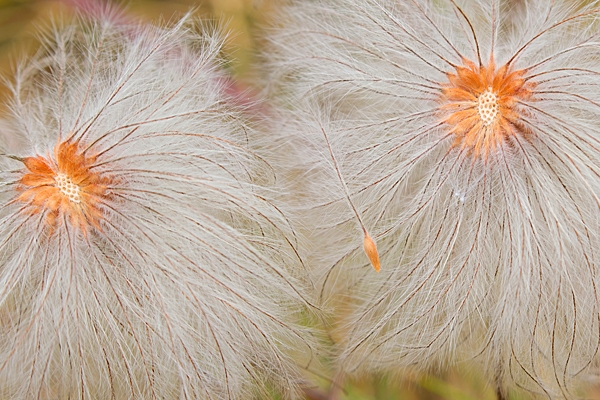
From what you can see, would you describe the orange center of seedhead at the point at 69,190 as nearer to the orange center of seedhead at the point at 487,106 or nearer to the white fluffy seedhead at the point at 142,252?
the white fluffy seedhead at the point at 142,252

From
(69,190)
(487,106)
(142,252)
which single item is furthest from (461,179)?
(69,190)

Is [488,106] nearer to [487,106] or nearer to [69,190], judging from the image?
[487,106]

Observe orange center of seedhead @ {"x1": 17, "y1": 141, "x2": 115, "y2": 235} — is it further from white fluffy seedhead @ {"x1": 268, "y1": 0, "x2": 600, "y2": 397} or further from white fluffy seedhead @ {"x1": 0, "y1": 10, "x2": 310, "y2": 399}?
white fluffy seedhead @ {"x1": 268, "y1": 0, "x2": 600, "y2": 397}

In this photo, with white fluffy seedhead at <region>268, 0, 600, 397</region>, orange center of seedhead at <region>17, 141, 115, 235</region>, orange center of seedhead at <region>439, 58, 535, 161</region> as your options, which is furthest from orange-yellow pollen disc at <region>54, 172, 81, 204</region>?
orange center of seedhead at <region>439, 58, 535, 161</region>

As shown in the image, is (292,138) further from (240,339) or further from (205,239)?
(240,339)

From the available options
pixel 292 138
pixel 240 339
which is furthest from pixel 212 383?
pixel 292 138

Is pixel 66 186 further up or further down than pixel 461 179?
further down
